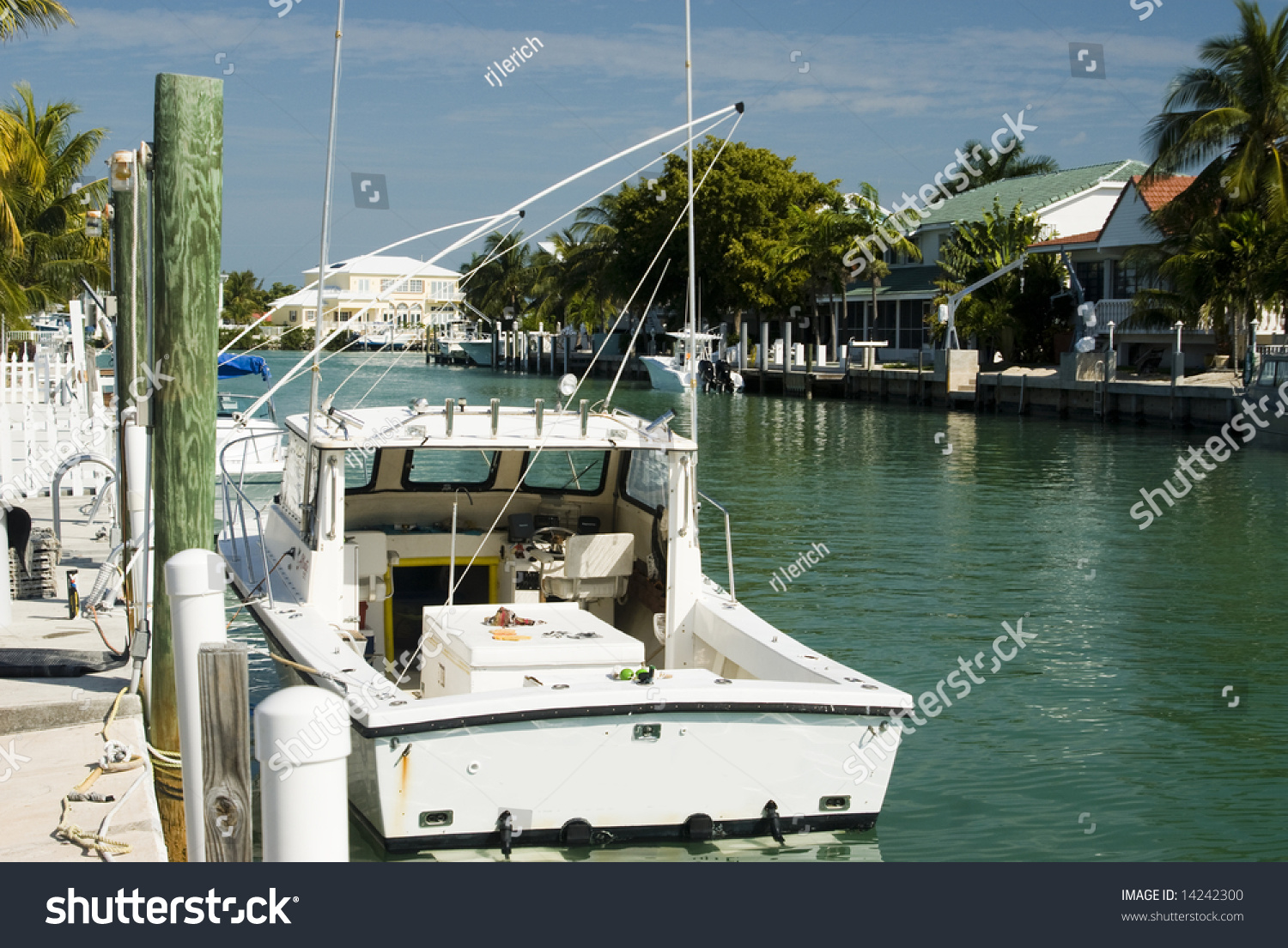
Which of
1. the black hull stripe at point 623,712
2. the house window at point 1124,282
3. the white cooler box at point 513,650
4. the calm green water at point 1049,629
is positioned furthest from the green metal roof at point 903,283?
the black hull stripe at point 623,712

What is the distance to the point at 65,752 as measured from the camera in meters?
6.62

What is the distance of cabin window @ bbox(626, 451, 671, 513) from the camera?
32.5 feet

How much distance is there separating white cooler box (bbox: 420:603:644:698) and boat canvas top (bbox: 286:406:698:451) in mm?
1064

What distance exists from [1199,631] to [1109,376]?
29893 mm

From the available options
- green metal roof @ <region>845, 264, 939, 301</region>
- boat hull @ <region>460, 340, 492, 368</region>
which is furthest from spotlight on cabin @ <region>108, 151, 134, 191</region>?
boat hull @ <region>460, 340, 492, 368</region>

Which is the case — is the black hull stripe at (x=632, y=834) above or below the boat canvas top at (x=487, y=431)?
below

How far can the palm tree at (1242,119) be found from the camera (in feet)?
132

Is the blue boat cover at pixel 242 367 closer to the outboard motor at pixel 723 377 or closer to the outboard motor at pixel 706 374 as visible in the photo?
the outboard motor at pixel 706 374

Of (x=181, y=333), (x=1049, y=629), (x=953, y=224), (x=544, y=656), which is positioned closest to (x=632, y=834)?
(x=544, y=656)

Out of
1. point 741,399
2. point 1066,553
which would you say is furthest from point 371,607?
point 741,399

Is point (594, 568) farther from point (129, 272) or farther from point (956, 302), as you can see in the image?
point (956, 302)

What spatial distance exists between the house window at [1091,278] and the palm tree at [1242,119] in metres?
8.70

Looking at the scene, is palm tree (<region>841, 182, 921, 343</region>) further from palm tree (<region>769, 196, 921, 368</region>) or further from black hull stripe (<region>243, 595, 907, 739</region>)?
black hull stripe (<region>243, 595, 907, 739</region>)

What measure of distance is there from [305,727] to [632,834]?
348 cm
